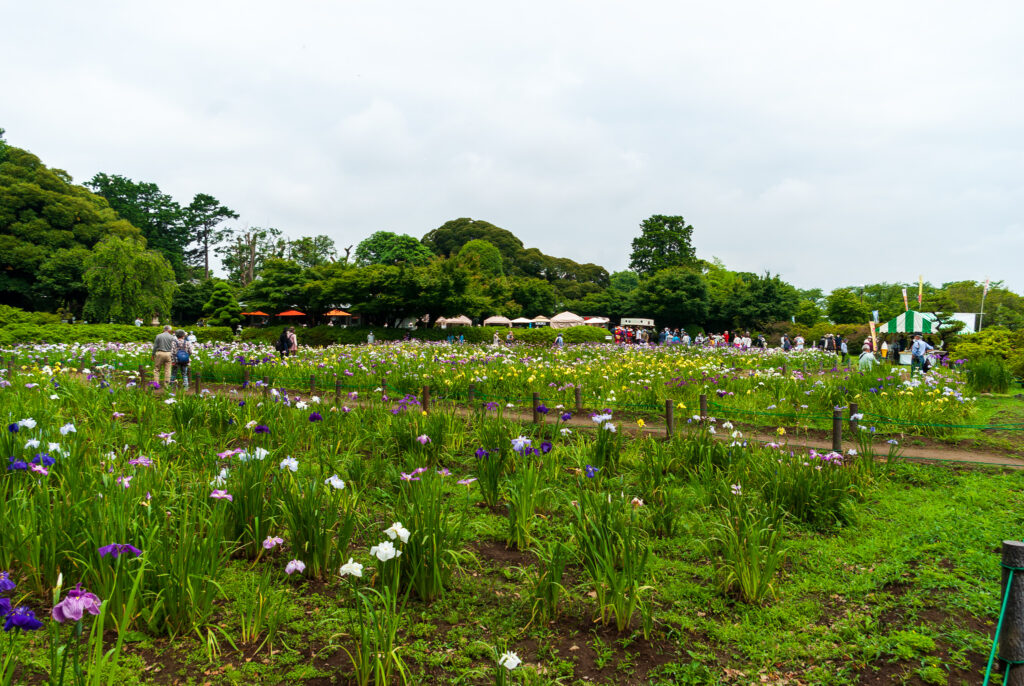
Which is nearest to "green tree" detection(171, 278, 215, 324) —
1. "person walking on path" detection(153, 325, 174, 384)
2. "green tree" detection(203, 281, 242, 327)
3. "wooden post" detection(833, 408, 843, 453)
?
"green tree" detection(203, 281, 242, 327)

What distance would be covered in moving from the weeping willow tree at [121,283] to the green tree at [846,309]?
46311 mm

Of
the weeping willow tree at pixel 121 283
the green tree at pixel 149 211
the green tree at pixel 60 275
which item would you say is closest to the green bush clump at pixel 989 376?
the weeping willow tree at pixel 121 283

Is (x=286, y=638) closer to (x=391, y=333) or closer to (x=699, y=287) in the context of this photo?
(x=391, y=333)

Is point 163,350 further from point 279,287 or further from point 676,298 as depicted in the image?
point 676,298

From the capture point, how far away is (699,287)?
42.7 meters

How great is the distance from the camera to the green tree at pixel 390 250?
54.1 metres

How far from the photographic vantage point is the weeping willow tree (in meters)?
26.2

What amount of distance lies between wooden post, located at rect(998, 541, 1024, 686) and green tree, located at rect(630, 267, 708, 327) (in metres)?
41.5

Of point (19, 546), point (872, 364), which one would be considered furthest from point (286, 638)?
point (872, 364)

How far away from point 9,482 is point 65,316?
116 feet

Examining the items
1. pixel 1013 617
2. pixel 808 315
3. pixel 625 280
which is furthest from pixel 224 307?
pixel 625 280

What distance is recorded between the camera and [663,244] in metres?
59.2

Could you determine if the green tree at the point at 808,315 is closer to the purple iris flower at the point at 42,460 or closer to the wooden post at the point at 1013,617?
the wooden post at the point at 1013,617

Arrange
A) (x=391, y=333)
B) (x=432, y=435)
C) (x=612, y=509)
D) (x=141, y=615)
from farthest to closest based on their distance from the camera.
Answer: (x=391, y=333), (x=432, y=435), (x=612, y=509), (x=141, y=615)
